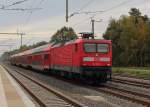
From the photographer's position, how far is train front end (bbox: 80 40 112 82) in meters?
29.4

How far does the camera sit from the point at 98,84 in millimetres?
31266

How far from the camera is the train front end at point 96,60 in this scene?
29.4 metres

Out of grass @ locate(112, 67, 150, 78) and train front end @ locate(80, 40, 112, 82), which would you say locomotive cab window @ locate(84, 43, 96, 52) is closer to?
train front end @ locate(80, 40, 112, 82)

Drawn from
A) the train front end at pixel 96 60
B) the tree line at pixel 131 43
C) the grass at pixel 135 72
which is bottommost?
the grass at pixel 135 72

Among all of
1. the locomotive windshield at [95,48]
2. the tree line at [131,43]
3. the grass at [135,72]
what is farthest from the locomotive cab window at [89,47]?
the tree line at [131,43]

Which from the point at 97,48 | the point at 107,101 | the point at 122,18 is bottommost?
the point at 107,101

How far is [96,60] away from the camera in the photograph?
97.3ft

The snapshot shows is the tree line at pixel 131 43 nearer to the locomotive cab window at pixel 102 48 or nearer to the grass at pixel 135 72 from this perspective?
the grass at pixel 135 72

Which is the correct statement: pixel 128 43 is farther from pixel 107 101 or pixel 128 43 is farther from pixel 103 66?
pixel 107 101

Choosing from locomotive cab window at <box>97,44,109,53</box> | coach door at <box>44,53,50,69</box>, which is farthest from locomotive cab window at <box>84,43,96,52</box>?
coach door at <box>44,53,50,69</box>

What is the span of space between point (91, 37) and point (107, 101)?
12148 mm

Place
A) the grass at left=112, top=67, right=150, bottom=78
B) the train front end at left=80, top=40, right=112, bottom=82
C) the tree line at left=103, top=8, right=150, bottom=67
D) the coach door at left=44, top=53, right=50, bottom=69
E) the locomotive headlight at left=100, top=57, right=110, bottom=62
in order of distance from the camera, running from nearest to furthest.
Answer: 1. the train front end at left=80, top=40, right=112, bottom=82
2. the locomotive headlight at left=100, top=57, right=110, bottom=62
3. the grass at left=112, top=67, right=150, bottom=78
4. the coach door at left=44, top=53, right=50, bottom=69
5. the tree line at left=103, top=8, right=150, bottom=67

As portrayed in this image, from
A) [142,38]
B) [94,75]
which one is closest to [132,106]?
[94,75]

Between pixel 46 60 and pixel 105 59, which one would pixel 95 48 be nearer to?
pixel 105 59
